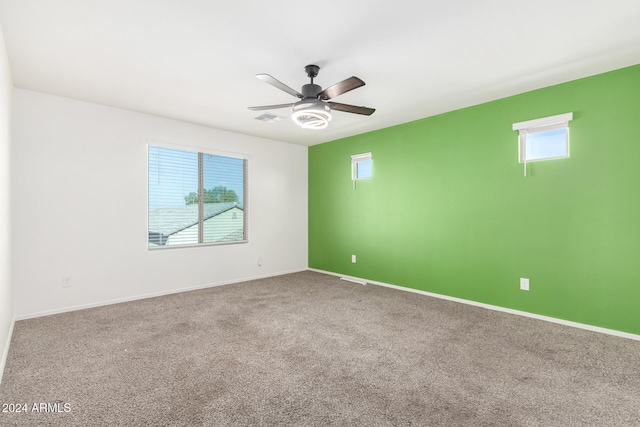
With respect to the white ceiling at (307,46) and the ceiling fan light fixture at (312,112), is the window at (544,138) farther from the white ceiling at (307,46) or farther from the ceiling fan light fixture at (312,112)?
the ceiling fan light fixture at (312,112)

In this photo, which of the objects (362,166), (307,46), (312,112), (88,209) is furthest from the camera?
(362,166)

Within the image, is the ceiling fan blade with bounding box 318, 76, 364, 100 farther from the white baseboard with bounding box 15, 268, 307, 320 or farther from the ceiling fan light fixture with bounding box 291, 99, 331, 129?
the white baseboard with bounding box 15, 268, 307, 320

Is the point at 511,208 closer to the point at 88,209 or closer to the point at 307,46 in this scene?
the point at 307,46

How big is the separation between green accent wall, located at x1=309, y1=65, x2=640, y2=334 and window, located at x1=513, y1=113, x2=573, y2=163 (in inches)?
2.8

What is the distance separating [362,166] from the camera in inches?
214

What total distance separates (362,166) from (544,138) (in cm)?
266

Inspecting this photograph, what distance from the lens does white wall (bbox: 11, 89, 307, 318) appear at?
11.5ft

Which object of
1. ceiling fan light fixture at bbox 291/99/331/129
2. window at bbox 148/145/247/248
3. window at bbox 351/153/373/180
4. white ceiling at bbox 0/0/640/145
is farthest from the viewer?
window at bbox 351/153/373/180

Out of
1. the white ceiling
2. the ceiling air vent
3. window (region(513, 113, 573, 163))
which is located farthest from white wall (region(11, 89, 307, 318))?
window (region(513, 113, 573, 163))

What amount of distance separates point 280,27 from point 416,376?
2790 mm

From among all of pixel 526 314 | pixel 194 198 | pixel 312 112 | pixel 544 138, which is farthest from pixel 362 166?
pixel 526 314


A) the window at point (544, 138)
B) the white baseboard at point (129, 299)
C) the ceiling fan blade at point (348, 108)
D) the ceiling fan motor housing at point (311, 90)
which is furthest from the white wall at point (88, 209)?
the window at point (544, 138)

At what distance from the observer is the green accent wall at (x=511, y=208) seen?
9.87 feet

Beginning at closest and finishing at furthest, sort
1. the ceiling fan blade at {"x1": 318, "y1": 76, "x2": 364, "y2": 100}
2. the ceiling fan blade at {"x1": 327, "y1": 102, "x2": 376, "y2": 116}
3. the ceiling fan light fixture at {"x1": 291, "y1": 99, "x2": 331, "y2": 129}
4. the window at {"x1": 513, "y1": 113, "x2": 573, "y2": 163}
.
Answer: the ceiling fan blade at {"x1": 318, "y1": 76, "x2": 364, "y2": 100} → the ceiling fan light fixture at {"x1": 291, "y1": 99, "x2": 331, "y2": 129} → the ceiling fan blade at {"x1": 327, "y1": 102, "x2": 376, "y2": 116} → the window at {"x1": 513, "y1": 113, "x2": 573, "y2": 163}
